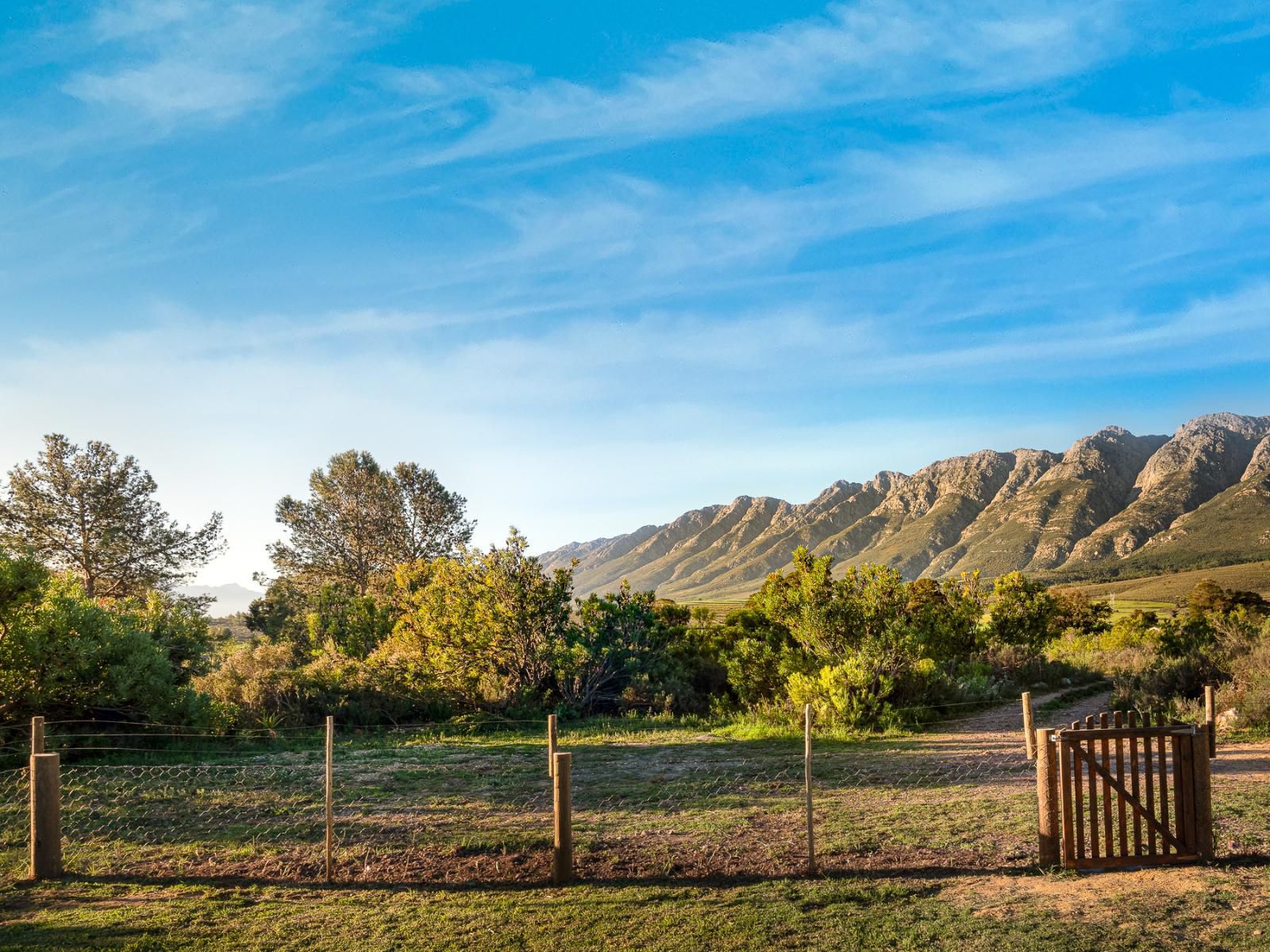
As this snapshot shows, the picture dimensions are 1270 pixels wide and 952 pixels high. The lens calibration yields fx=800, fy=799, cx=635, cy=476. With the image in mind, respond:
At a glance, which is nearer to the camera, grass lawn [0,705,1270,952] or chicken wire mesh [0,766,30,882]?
grass lawn [0,705,1270,952]

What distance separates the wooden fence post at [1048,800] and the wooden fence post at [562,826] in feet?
12.5

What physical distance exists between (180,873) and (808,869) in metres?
5.37

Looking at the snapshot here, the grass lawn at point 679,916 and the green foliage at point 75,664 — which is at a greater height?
the green foliage at point 75,664

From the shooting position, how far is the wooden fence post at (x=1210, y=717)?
6727 mm

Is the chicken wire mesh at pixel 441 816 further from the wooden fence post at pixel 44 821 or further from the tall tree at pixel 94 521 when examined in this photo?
the tall tree at pixel 94 521

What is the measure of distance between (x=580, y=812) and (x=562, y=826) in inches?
103

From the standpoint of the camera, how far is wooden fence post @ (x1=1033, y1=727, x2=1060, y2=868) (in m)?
6.49

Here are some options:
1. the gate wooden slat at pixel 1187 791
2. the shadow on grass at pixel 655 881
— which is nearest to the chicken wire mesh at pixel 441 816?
the shadow on grass at pixel 655 881

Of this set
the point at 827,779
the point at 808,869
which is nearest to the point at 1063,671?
the point at 827,779

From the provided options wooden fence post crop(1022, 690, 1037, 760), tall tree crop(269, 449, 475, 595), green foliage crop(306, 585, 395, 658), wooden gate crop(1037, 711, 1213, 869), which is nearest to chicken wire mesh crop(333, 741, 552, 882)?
wooden gate crop(1037, 711, 1213, 869)

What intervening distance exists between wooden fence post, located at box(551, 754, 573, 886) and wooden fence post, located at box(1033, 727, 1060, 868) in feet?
12.5

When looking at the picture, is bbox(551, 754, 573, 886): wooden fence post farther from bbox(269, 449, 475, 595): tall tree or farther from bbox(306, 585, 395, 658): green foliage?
bbox(269, 449, 475, 595): tall tree

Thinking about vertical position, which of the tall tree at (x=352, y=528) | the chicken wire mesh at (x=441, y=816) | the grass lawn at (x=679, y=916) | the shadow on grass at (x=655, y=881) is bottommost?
the chicken wire mesh at (x=441, y=816)

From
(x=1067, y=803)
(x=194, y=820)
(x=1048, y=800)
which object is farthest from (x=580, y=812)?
(x=1067, y=803)
